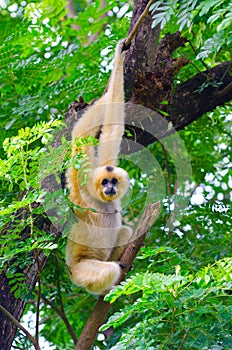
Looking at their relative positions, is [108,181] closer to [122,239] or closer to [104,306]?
[122,239]

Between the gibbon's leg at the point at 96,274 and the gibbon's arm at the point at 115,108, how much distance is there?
1.21 metres

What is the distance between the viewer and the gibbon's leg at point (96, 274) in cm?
609

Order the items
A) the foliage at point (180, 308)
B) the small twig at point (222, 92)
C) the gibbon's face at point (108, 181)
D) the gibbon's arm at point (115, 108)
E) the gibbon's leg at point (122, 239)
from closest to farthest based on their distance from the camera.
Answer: the foliage at point (180, 308)
the gibbon's arm at point (115, 108)
the gibbon's face at point (108, 181)
the gibbon's leg at point (122, 239)
the small twig at point (222, 92)

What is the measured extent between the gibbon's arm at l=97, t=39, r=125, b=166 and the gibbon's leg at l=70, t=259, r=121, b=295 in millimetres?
1210

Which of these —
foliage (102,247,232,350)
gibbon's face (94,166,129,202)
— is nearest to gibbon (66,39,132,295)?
gibbon's face (94,166,129,202)

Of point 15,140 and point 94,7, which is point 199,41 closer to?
point 94,7

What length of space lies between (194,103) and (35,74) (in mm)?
1790

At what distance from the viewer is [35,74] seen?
22.6ft

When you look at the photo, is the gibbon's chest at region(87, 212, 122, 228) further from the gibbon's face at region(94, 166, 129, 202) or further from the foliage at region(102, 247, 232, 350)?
the foliage at region(102, 247, 232, 350)

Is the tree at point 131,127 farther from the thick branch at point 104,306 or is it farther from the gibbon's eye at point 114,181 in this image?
the gibbon's eye at point 114,181

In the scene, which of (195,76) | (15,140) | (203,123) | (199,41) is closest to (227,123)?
(203,123)

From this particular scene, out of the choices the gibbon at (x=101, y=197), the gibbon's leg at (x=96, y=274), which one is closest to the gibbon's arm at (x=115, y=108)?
the gibbon at (x=101, y=197)

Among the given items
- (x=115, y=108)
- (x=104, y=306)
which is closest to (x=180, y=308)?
(x=104, y=306)

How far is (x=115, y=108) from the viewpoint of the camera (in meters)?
6.08
